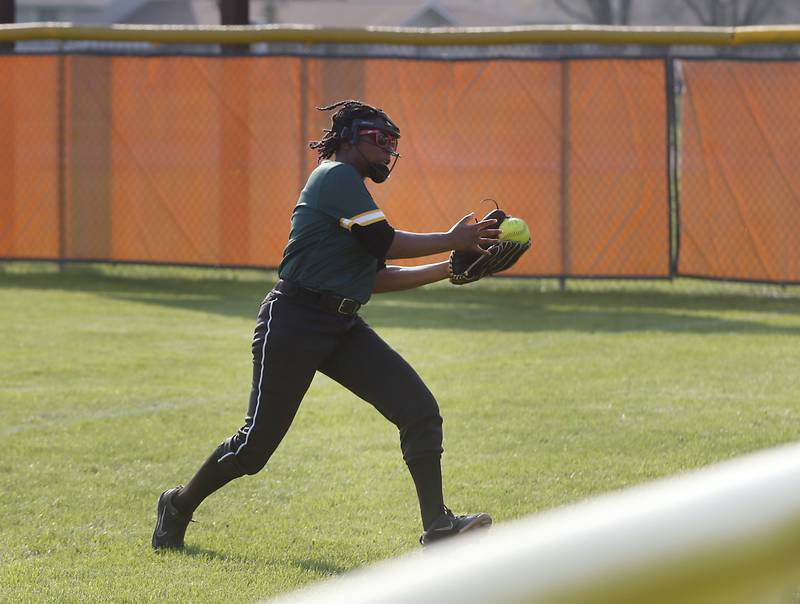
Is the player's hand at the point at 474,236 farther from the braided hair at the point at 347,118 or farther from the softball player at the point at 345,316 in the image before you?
the braided hair at the point at 347,118

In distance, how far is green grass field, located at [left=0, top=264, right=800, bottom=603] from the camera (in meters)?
5.41

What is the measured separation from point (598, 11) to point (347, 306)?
66.3 meters

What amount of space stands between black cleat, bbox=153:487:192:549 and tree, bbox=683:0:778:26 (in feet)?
210

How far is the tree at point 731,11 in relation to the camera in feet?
220

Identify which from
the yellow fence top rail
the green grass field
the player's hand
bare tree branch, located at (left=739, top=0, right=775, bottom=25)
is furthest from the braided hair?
bare tree branch, located at (left=739, top=0, right=775, bottom=25)

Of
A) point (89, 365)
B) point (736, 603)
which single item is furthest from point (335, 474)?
point (736, 603)

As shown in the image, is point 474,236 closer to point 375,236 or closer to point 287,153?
point 375,236

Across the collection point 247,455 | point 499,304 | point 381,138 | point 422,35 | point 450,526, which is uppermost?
point 422,35

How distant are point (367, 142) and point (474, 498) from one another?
186cm

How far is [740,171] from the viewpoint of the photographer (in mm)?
13766

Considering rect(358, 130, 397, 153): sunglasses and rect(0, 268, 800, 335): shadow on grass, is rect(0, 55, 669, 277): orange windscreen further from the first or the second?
rect(358, 130, 397, 153): sunglasses

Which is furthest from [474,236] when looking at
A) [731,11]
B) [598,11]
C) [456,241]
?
[731,11]

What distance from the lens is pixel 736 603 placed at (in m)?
1.26

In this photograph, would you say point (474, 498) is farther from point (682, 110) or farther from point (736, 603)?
point (682, 110)
